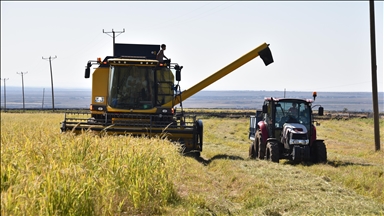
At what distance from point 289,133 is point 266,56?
3.30 meters

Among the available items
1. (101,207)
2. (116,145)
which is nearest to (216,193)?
(116,145)

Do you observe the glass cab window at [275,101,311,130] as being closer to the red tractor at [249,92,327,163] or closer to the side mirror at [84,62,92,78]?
the red tractor at [249,92,327,163]

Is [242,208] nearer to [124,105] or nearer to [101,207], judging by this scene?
[101,207]

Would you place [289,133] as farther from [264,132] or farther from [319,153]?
[264,132]

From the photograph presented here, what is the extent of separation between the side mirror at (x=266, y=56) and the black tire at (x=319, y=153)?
3.31 metres

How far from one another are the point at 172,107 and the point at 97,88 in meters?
2.30

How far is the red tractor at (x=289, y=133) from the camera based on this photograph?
15078 millimetres

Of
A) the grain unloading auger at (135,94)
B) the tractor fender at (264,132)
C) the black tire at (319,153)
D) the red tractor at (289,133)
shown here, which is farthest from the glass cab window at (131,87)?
the black tire at (319,153)

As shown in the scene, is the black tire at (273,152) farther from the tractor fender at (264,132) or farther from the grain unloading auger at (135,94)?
the grain unloading auger at (135,94)

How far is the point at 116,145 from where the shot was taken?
388 inches

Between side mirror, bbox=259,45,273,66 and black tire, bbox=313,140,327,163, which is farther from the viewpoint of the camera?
side mirror, bbox=259,45,273,66

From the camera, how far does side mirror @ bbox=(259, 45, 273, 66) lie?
1753 centimetres

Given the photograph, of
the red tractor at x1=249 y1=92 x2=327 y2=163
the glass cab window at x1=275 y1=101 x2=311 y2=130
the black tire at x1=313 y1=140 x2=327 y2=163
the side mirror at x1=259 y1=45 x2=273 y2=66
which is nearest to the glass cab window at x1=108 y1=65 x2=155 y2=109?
the red tractor at x1=249 y1=92 x2=327 y2=163

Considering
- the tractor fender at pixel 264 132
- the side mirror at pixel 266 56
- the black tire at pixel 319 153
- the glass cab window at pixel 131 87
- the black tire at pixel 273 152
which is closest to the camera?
the black tire at pixel 273 152
